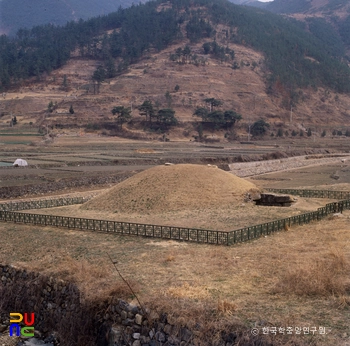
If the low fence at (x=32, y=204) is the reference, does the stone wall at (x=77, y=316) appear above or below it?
above

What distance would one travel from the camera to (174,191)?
28578 mm

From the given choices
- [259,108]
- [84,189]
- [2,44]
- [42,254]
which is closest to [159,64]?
[259,108]

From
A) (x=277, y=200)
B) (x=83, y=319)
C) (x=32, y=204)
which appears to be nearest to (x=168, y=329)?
(x=83, y=319)

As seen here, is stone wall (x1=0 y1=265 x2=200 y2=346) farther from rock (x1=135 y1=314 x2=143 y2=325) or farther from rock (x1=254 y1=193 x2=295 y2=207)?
rock (x1=254 y1=193 x2=295 y2=207)

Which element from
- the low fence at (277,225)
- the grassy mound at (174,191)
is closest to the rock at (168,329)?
the low fence at (277,225)

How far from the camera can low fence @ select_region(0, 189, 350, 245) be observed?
66.0 ft

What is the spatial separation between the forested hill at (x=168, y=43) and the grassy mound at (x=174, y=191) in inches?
4463

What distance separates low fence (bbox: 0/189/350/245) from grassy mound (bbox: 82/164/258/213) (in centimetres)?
398

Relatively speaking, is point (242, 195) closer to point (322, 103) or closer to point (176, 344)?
point (176, 344)

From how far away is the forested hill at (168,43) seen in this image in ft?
495

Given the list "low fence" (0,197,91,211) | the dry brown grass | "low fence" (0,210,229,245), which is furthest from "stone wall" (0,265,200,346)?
"low fence" (0,197,91,211)

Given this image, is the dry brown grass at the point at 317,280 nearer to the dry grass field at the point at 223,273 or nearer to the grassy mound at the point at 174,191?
the dry grass field at the point at 223,273

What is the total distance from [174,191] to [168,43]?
139 metres

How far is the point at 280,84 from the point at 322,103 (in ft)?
42.2
